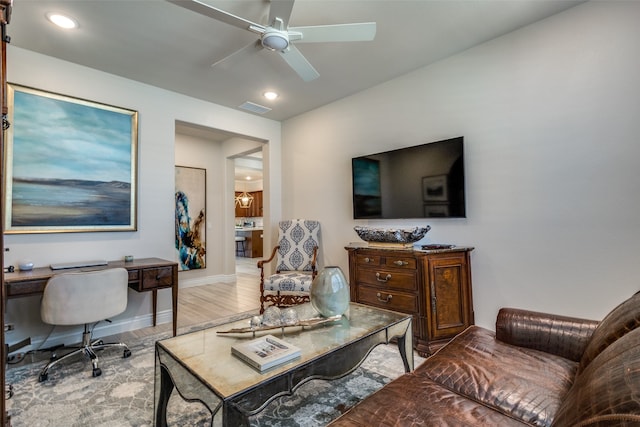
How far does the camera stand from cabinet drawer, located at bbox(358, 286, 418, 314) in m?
2.51

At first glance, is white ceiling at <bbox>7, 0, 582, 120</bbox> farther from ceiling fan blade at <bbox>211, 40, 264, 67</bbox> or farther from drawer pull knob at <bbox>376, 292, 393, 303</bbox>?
drawer pull knob at <bbox>376, 292, 393, 303</bbox>

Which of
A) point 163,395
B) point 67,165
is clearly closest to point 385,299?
point 163,395

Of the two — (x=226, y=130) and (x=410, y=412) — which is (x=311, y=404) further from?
(x=226, y=130)

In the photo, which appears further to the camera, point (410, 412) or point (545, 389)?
point (545, 389)

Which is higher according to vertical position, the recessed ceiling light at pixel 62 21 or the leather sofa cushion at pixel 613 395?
the recessed ceiling light at pixel 62 21

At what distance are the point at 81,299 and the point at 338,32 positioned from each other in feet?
8.87

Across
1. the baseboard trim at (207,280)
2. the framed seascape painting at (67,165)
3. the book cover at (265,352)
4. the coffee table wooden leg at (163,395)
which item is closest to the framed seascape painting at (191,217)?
the baseboard trim at (207,280)

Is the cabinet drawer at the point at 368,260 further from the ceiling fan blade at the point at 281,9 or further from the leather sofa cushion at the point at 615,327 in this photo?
the ceiling fan blade at the point at 281,9

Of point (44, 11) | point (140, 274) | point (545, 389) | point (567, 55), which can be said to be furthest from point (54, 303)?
point (567, 55)

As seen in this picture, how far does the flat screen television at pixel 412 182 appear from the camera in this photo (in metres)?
2.76

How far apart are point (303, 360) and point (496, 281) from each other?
2.07 m

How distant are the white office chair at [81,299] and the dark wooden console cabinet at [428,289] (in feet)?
7.21

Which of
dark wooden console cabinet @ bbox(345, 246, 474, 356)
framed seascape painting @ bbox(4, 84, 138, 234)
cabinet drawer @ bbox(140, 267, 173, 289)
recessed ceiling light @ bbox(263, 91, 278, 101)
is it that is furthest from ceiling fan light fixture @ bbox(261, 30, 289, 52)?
cabinet drawer @ bbox(140, 267, 173, 289)

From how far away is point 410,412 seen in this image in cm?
107
